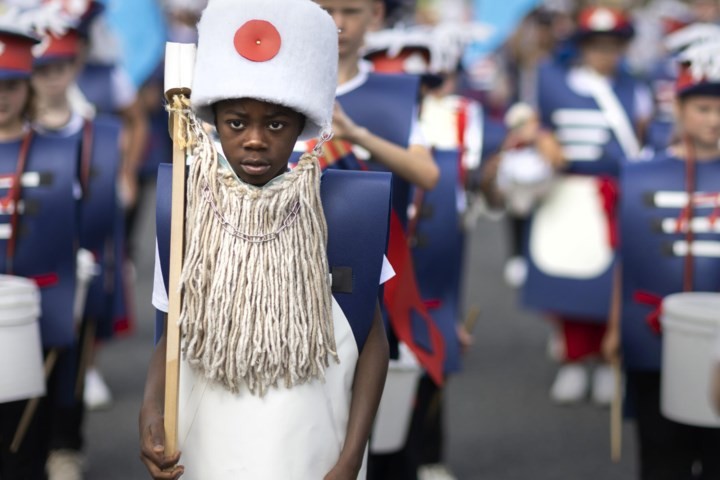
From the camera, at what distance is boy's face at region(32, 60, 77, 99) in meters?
6.91

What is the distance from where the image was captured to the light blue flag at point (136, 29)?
35.3 ft

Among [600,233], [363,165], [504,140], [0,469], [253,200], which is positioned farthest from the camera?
[504,140]

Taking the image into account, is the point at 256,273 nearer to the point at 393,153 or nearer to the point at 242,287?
the point at 242,287

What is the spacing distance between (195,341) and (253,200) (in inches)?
13.4

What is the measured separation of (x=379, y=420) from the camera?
17.6ft

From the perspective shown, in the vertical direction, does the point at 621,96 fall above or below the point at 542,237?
above

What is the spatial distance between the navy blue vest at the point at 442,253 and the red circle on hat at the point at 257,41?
265cm

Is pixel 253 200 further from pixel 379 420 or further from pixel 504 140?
pixel 504 140

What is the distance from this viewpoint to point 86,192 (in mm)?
6449

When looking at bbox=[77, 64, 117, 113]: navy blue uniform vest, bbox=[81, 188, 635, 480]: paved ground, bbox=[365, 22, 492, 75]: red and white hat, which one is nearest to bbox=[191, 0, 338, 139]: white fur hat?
bbox=[365, 22, 492, 75]: red and white hat

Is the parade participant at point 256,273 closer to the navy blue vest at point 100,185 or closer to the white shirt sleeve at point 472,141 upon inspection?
the navy blue vest at point 100,185

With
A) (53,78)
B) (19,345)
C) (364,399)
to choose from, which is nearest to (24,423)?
(19,345)

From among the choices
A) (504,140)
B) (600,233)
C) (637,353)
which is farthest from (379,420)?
(504,140)

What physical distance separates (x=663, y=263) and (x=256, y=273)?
2270 mm
